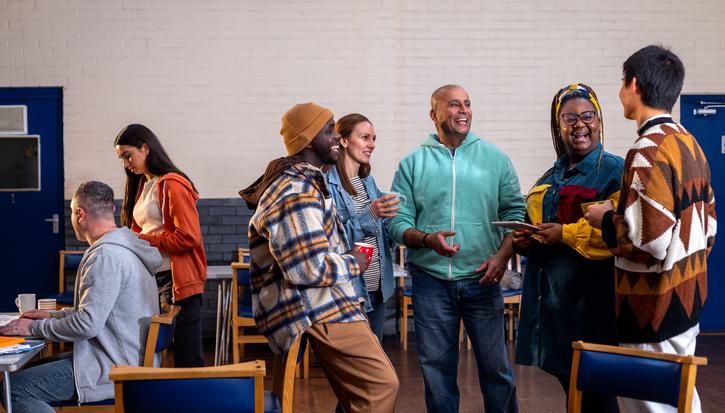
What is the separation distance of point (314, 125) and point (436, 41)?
465 centimetres

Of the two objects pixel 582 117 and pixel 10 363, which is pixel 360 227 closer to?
pixel 582 117

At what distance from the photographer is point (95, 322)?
2.72 m

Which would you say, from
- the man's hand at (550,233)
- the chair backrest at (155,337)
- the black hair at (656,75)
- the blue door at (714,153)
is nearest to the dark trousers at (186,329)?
the chair backrest at (155,337)

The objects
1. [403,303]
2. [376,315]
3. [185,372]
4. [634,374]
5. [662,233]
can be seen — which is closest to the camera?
[185,372]

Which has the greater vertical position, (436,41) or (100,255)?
(436,41)

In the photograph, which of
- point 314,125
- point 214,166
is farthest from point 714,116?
point 314,125

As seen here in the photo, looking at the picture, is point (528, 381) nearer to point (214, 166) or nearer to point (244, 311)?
point (244, 311)

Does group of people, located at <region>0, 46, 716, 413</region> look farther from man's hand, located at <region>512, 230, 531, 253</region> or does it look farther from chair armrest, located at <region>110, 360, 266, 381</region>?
chair armrest, located at <region>110, 360, 266, 381</region>

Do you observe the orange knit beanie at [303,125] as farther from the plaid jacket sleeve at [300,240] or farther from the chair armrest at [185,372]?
the chair armrest at [185,372]

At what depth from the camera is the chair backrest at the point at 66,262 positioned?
6500mm

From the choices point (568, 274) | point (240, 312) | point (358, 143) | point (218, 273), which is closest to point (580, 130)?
point (568, 274)

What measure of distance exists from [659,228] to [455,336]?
1267 mm

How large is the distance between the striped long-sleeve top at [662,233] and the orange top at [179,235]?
2.16 m

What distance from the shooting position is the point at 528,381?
5.13 metres
